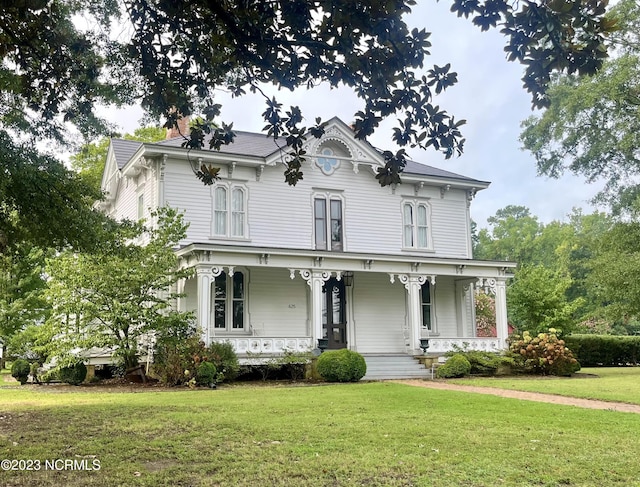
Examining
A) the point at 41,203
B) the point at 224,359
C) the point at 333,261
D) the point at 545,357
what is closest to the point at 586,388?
the point at 545,357

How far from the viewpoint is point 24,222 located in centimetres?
1228

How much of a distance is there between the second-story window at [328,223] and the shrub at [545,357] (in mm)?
7097

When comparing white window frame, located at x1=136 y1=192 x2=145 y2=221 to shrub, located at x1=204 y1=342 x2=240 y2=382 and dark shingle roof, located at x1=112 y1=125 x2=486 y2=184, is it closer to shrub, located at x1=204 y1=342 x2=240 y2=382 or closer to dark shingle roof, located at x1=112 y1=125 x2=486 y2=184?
dark shingle roof, located at x1=112 y1=125 x2=486 y2=184

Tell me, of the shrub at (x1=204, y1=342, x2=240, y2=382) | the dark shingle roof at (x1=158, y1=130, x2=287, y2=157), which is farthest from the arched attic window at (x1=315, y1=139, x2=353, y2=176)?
the shrub at (x1=204, y1=342, x2=240, y2=382)

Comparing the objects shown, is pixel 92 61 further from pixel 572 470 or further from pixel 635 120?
pixel 635 120

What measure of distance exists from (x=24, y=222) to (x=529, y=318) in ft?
72.6

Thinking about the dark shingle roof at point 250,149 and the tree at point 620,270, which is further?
the tree at point 620,270

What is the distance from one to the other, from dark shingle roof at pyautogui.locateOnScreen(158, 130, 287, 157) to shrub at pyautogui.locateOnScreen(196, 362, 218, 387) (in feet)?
25.4

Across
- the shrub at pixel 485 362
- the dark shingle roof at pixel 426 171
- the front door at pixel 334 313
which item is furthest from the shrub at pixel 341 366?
the dark shingle roof at pixel 426 171

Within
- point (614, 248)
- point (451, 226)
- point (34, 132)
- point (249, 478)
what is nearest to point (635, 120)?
point (614, 248)

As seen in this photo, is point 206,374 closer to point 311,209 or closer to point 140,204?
point 311,209

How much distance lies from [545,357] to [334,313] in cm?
729

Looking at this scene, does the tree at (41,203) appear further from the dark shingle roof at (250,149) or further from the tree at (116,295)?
the dark shingle roof at (250,149)

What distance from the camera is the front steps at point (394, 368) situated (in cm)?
1992
